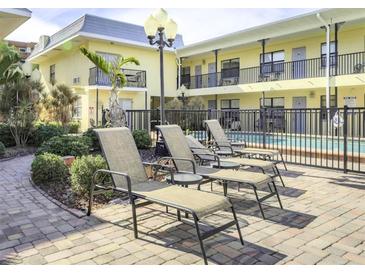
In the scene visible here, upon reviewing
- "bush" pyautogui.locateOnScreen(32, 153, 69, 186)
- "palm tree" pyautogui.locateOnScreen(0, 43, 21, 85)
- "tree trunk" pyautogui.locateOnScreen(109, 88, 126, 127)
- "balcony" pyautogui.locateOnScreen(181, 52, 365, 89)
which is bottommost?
"bush" pyautogui.locateOnScreen(32, 153, 69, 186)

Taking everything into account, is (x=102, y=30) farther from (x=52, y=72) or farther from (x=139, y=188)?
(x=139, y=188)

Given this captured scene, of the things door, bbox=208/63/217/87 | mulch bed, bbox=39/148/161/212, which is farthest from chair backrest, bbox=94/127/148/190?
door, bbox=208/63/217/87

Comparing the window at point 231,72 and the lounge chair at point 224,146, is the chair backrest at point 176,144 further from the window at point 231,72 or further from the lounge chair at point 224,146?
the window at point 231,72

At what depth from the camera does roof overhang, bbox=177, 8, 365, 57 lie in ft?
50.0

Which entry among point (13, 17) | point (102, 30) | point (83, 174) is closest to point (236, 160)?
point (83, 174)

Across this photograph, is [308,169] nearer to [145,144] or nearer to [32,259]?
[145,144]

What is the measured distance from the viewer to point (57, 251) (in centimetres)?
339

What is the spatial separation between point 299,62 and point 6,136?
51.8 ft

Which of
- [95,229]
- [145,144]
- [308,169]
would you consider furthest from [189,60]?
[95,229]

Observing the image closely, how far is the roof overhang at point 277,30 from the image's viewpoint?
1523 centimetres

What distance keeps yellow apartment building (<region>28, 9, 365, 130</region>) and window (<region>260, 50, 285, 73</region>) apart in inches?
2.4

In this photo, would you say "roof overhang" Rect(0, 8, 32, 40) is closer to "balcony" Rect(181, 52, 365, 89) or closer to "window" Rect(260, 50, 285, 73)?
"balcony" Rect(181, 52, 365, 89)

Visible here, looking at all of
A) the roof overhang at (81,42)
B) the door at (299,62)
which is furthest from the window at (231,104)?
the roof overhang at (81,42)

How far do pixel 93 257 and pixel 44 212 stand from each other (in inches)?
71.1
